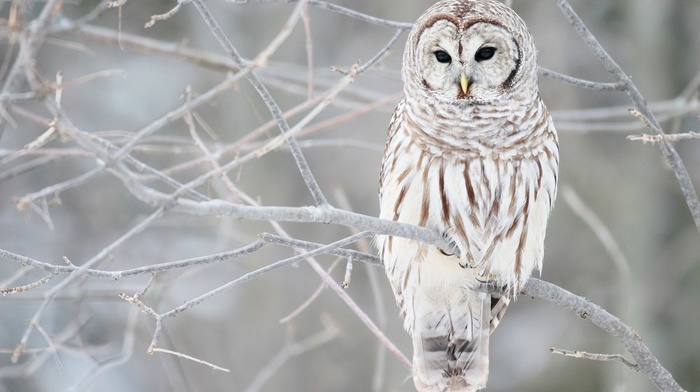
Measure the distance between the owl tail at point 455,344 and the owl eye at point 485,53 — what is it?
4.60 feet

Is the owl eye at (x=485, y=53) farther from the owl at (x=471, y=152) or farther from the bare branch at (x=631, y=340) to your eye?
the bare branch at (x=631, y=340)

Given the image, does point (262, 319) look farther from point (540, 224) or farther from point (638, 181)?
point (540, 224)

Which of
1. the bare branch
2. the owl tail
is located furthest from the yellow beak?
the owl tail

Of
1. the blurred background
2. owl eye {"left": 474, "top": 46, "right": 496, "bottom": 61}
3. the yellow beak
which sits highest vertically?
owl eye {"left": 474, "top": 46, "right": 496, "bottom": 61}

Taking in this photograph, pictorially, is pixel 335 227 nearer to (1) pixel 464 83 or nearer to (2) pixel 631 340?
(1) pixel 464 83

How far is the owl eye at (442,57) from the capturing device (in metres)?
4.45

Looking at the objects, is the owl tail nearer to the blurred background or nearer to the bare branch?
the bare branch

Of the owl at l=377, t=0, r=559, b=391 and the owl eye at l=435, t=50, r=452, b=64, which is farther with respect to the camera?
the owl eye at l=435, t=50, r=452, b=64

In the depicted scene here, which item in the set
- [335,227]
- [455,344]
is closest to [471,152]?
[455,344]

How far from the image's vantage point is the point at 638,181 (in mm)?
9031

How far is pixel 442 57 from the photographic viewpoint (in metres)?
4.47

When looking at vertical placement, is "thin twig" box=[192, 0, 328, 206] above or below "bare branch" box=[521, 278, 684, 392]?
above

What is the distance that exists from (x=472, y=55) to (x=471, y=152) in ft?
1.65

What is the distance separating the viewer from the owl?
4.31 m
